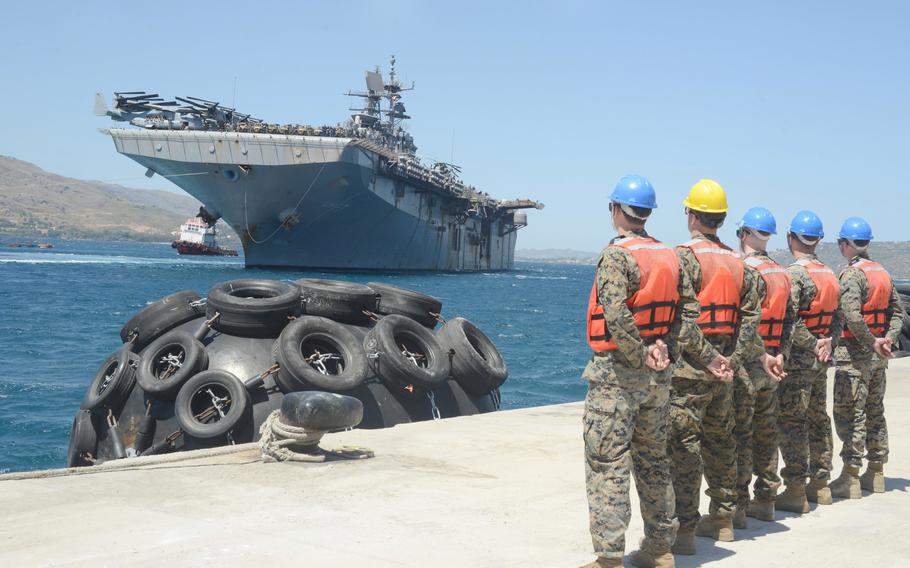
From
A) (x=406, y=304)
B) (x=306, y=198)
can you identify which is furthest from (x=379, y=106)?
(x=406, y=304)

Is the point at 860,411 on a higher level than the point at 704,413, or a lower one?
lower

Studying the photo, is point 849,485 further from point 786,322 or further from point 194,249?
point 194,249

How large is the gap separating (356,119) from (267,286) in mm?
70824

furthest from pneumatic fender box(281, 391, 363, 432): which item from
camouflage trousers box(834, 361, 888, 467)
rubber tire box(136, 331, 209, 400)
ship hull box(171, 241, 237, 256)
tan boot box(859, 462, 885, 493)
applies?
ship hull box(171, 241, 237, 256)

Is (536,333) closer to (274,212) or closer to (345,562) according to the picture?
(274,212)

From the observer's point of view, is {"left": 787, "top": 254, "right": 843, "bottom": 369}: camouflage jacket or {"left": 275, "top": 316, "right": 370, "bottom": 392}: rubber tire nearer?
{"left": 787, "top": 254, "right": 843, "bottom": 369}: camouflage jacket

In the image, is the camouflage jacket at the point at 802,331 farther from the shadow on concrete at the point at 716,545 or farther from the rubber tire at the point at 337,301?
the rubber tire at the point at 337,301

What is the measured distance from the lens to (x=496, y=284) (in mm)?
77375

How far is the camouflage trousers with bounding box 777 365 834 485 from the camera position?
6.23 m

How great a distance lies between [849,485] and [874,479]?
16.1 inches

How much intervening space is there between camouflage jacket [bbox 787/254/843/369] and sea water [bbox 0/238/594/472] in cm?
1069

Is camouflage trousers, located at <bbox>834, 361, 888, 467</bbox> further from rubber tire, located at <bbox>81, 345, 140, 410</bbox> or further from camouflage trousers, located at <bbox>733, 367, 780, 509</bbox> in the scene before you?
rubber tire, located at <bbox>81, 345, 140, 410</bbox>

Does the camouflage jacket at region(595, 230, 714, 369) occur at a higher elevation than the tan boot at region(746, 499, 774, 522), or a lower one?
higher

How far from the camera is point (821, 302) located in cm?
653
